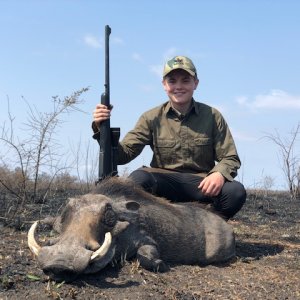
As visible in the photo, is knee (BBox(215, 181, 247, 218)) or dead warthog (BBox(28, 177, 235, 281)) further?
knee (BBox(215, 181, 247, 218))

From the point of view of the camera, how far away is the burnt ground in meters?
3.34

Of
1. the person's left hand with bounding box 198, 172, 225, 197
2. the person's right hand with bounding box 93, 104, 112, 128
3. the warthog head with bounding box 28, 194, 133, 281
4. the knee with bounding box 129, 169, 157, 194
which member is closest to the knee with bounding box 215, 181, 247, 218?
the person's left hand with bounding box 198, 172, 225, 197

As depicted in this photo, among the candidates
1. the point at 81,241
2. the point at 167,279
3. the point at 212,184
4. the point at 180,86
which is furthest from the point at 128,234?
the point at 180,86

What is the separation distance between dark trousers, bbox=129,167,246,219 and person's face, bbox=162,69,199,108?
28.7 inches

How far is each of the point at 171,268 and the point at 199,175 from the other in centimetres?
139

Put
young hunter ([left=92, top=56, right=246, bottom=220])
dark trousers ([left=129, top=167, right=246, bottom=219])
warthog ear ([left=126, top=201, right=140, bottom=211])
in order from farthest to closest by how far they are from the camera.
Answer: young hunter ([left=92, top=56, right=246, bottom=220]) < dark trousers ([left=129, top=167, right=246, bottom=219]) < warthog ear ([left=126, top=201, right=140, bottom=211])

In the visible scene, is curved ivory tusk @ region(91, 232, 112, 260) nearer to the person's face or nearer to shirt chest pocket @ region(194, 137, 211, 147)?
shirt chest pocket @ region(194, 137, 211, 147)

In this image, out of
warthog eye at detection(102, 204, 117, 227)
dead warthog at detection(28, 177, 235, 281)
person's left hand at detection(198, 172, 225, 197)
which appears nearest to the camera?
dead warthog at detection(28, 177, 235, 281)

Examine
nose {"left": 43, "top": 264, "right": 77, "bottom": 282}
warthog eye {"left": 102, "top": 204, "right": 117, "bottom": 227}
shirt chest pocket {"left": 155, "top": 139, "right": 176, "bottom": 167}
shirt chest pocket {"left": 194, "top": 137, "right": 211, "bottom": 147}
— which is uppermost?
shirt chest pocket {"left": 194, "top": 137, "right": 211, "bottom": 147}

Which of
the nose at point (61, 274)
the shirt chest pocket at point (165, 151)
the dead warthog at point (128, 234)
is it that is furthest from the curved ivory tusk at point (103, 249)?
the shirt chest pocket at point (165, 151)

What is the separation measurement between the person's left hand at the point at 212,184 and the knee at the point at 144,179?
17.5 inches

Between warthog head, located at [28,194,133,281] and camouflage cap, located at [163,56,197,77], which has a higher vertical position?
camouflage cap, located at [163,56,197,77]

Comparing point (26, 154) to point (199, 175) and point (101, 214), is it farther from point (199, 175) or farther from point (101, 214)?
point (101, 214)

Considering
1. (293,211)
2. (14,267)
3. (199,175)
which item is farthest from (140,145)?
(293,211)
